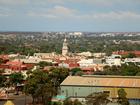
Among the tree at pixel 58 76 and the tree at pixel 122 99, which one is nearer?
the tree at pixel 122 99

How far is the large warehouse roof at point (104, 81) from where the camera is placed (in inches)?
1629

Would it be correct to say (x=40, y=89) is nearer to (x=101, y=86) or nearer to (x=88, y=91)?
(x=88, y=91)

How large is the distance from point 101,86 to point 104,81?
6.91ft

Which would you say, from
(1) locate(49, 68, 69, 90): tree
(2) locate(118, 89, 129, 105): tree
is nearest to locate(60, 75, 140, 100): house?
(2) locate(118, 89, 129, 105): tree

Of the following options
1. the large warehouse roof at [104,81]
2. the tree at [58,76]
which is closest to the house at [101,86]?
the large warehouse roof at [104,81]

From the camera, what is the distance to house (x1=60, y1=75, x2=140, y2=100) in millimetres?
39812

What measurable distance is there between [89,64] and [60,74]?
99.3 feet

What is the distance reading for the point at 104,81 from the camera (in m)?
43.2

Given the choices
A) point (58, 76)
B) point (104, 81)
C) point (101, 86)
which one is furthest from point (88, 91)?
point (58, 76)

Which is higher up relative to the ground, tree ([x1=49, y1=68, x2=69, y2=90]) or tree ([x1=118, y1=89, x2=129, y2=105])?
tree ([x1=118, y1=89, x2=129, y2=105])

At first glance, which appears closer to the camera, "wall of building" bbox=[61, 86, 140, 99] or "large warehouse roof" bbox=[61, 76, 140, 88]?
"wall of building" bbox=[61, 86, 140, 99]

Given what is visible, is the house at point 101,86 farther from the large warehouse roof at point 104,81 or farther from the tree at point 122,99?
the tree at point 122,99

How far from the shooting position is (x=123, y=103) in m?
34.6

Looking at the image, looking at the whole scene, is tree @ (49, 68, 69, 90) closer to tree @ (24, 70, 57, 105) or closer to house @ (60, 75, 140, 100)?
tree @ (24, 70, 57, 105)
